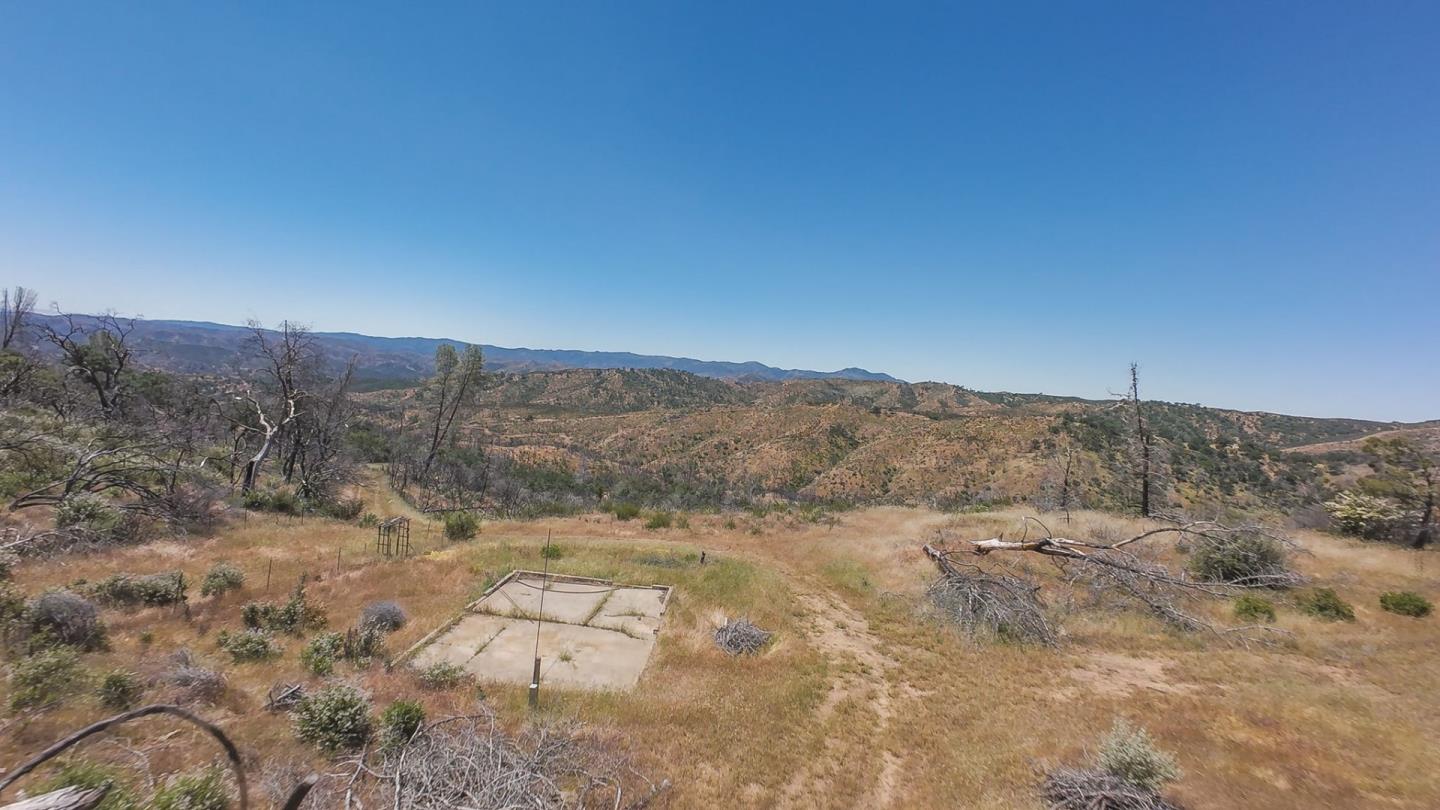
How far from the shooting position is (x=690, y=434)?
7125 centimetres

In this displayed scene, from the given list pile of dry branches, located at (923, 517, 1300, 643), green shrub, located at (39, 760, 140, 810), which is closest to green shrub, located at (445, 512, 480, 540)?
green shrub, located at (39, 760, 140, 810)

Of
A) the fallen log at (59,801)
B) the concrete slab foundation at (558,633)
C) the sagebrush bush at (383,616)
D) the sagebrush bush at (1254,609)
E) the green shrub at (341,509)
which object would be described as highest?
the fallen log at (59,801)

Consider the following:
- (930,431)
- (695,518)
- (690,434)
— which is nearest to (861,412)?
(930,431)

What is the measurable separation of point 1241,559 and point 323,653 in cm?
2268

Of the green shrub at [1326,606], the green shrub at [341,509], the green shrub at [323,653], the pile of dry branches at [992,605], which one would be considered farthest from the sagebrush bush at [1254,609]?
the green shrub at [341,509]

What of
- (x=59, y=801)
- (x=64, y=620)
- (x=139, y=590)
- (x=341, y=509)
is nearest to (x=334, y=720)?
(x=59, y=801)

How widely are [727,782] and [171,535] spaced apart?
60.0 ft

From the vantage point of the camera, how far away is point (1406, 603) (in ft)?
41.0

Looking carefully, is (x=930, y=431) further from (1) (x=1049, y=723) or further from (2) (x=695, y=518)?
(1) (x=1049, y=723)

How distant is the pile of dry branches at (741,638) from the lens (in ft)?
37.8

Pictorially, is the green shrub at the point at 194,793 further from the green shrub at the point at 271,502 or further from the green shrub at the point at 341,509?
the green shrub at the point at 341,509

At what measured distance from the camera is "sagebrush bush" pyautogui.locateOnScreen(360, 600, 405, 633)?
36.4 ft

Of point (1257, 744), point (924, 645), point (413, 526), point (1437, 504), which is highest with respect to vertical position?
point (1437, 504)

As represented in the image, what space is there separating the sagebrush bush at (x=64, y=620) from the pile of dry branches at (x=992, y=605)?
16.5 meters
